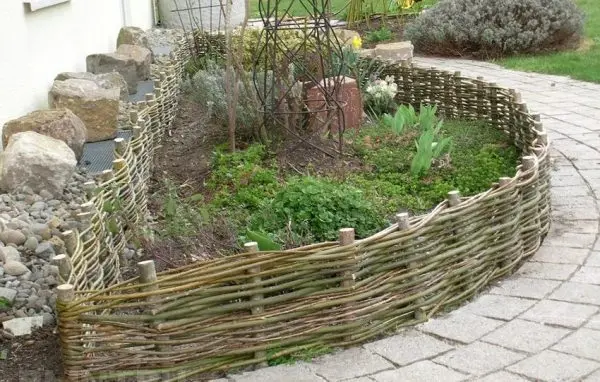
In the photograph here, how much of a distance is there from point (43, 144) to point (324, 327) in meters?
2.77

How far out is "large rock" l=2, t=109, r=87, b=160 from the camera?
580 centimetres

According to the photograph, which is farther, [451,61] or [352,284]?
[451,61]

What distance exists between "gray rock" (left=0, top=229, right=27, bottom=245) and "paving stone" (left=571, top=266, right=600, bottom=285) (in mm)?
3045

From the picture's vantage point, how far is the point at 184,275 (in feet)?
10.8

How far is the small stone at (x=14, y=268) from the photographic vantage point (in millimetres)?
4125

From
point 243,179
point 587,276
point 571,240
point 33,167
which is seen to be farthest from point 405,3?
point 587,276

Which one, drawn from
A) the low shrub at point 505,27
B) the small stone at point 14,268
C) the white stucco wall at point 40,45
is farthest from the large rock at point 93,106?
the low shrub at point 505,27

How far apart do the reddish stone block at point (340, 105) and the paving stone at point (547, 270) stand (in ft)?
7.32

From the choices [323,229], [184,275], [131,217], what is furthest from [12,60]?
[184,275]

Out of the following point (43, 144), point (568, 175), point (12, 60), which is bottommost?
point (568, 175)

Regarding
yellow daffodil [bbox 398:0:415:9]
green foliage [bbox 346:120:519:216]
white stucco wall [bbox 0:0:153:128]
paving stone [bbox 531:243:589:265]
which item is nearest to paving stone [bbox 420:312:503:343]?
paving stone [bbox 531:243:589:265]

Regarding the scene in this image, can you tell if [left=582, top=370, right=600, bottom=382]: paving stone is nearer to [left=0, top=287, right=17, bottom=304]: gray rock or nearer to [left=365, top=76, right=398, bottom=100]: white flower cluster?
[left=0, top=287, right=17, bottom=304]: gray rock

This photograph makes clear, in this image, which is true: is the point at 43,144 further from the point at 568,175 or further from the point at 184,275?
the point at 568,175

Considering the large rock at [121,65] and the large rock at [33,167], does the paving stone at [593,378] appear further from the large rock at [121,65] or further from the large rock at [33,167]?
the large rock at [121,65]
